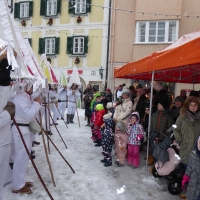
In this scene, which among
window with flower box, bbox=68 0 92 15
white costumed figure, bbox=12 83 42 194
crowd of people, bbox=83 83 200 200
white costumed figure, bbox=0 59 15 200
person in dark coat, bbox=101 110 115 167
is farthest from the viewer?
window with flower box, bbox=68 0 92 15

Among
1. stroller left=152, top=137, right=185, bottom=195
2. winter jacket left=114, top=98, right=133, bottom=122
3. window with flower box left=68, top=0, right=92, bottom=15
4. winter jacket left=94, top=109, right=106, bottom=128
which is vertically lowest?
stroller left=152, top=137, right=185, bottom=195

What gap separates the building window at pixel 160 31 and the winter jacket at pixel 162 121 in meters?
10.8

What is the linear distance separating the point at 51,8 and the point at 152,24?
8.29m

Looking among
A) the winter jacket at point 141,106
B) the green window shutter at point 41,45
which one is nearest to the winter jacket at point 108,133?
the winter jacket at point 141,106

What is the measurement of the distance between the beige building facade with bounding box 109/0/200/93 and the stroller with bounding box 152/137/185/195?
11286 mm

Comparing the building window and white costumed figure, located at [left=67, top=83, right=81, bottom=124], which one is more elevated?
the building window

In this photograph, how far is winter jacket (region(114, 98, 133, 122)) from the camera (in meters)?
5.60

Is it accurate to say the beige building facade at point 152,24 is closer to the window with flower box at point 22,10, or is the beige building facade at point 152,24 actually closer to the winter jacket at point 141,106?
the window with flower box at point 22,10

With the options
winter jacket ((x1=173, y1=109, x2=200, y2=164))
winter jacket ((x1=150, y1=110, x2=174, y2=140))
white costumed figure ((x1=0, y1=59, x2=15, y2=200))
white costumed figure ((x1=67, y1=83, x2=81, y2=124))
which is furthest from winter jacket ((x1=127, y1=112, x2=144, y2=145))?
white costumed figure ((x1=67, y1=83, x2=81, y2=124))

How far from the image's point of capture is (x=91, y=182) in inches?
169

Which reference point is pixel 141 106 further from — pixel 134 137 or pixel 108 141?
pixel 108 141

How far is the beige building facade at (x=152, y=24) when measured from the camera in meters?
14.1

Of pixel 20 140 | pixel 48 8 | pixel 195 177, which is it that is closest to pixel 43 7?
pixel 48 8

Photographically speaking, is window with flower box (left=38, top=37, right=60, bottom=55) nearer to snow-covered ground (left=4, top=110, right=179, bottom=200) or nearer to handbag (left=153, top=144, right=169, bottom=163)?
snow-covered ground (left=4, top=110, right=179, bottom=200)
